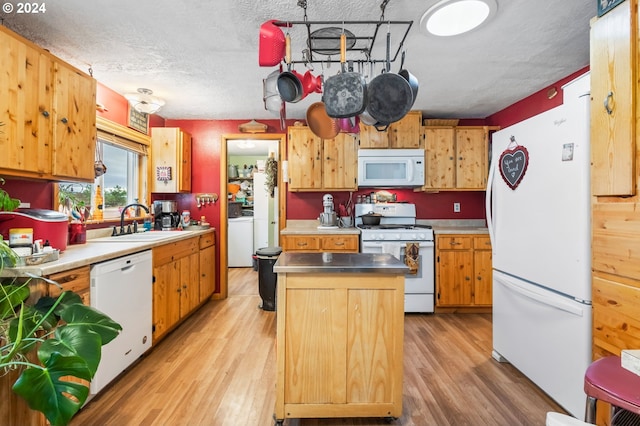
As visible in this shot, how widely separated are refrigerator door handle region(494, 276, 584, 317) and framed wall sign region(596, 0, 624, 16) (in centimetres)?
145

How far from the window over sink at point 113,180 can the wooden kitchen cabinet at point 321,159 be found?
1716 mm

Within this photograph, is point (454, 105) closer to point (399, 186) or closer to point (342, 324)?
point (399, 186)

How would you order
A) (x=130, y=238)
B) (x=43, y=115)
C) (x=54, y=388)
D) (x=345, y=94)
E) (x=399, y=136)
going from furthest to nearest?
(x=399, y=136)
(x=130, y=238)
(x=43, y=115)
(x=345, y=94)
(x=54, y=388)

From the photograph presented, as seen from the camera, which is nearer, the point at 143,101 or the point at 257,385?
the point at 257,385

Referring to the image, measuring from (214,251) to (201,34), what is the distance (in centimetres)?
258

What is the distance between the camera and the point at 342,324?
5.28ft

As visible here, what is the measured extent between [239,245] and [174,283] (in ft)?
9.75

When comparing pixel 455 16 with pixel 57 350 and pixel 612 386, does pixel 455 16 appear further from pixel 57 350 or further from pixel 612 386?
pixel 57 350

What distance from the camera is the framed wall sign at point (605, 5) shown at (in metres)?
1.35

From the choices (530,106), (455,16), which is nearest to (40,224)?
(455,16)

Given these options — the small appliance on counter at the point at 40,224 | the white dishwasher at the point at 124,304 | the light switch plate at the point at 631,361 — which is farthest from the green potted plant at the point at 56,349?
the light switch plate at the point at 631,361

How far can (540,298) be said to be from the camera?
185 centimetres

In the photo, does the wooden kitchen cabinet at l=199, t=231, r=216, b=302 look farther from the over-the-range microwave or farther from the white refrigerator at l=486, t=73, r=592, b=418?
the white refrigerator at l=486, t=73, r=592, b=418

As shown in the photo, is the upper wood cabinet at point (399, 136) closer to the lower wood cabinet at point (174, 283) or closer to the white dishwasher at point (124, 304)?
the lower wood cabinet at point (174, 283)
